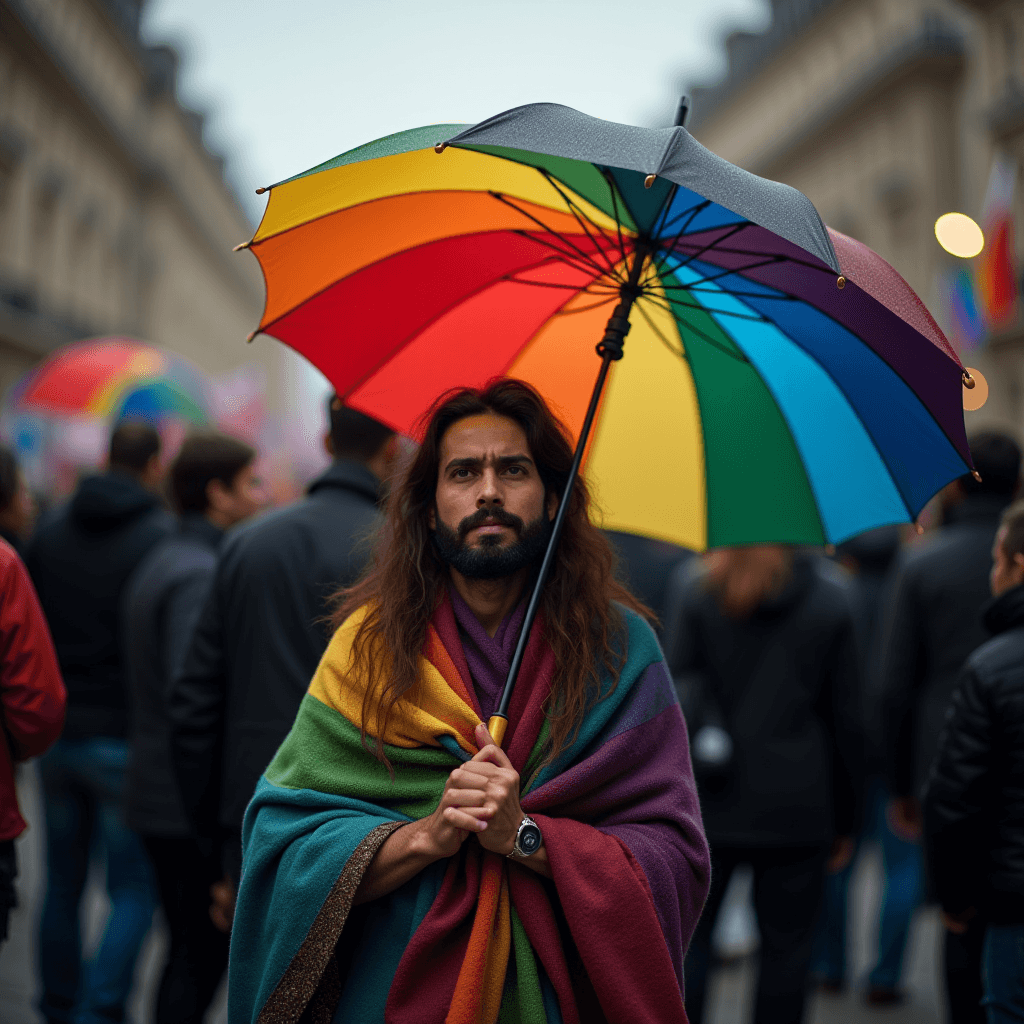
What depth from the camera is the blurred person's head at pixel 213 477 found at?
170 inches

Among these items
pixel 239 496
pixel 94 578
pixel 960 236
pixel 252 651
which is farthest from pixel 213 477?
pixel 960 236

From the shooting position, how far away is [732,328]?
3057 millimetres

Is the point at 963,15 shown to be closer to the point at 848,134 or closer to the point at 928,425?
the point at 848,134

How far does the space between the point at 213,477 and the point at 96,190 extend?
3430 centimetres

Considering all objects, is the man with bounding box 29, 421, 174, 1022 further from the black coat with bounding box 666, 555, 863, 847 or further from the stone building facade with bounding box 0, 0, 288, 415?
the stone building facade with bounding box 0, 0, 288, 415

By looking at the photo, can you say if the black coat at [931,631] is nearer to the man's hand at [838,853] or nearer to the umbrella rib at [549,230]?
the man's hand at [838,853]

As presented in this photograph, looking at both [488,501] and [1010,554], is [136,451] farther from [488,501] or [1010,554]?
[1010,554]

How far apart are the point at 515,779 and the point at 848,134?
1316 inches

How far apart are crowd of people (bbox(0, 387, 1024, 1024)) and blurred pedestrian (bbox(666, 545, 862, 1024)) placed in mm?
11

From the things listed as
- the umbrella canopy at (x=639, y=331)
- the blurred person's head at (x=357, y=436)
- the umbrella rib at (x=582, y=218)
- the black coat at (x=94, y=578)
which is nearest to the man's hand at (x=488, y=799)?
the umbrella canopy at (x=639, y=331)

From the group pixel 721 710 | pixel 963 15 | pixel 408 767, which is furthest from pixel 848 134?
pixel 408 767

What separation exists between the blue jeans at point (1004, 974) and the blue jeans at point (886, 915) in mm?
2029

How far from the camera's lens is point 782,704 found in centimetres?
414

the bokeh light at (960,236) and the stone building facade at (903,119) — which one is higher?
the stone building facade at (903,119)
